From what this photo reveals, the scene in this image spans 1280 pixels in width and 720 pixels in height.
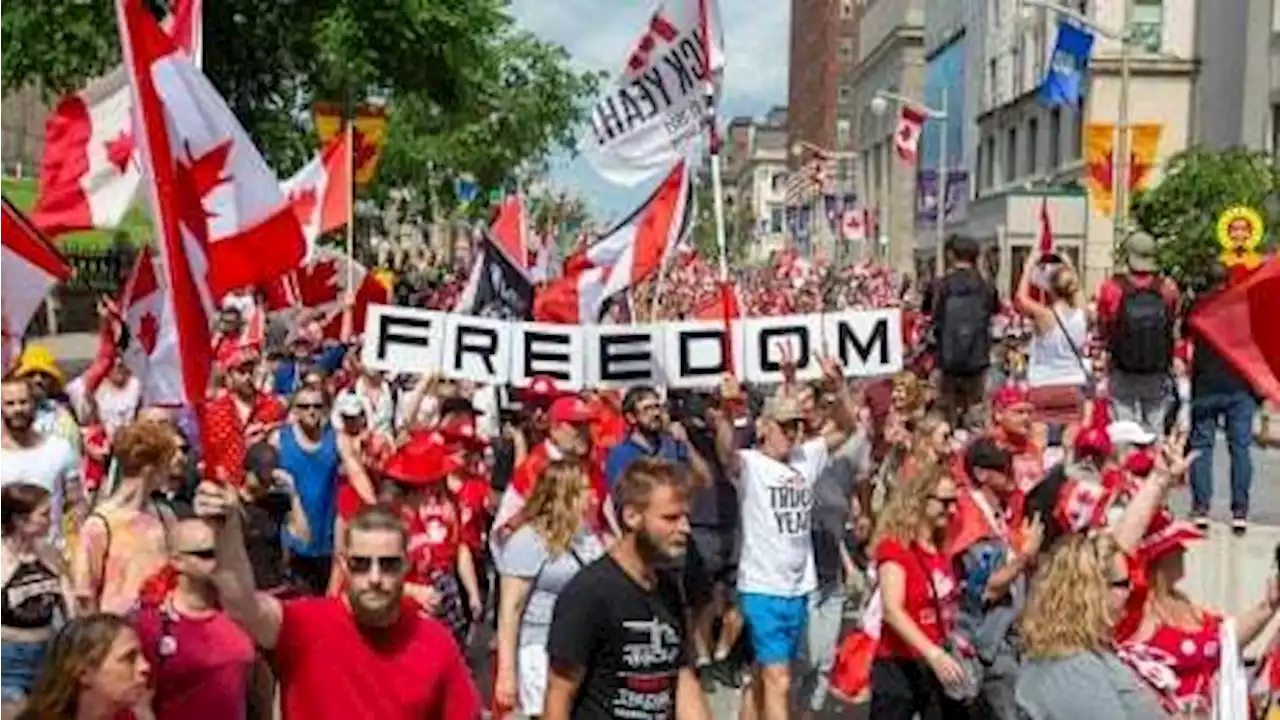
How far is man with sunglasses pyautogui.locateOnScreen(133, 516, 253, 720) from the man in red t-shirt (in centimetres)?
27

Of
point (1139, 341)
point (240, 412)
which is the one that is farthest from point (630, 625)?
point (1139, 341)

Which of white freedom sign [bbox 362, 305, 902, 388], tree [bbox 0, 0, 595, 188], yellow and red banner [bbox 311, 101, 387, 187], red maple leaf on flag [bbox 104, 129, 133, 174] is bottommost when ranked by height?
white freedom sign [bbox 362, 305, 902, 388]

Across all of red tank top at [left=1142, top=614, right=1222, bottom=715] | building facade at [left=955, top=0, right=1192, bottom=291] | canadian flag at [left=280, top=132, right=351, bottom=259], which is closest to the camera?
red tank top at [left=1142, top=614, right=1222, bottom=715]

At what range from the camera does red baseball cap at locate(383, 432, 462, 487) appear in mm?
9039

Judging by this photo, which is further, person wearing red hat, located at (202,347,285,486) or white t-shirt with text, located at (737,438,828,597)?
person wearing red hat, located at (202,347,285,486)

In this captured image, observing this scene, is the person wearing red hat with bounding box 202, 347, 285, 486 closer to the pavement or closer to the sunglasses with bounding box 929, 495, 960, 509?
the pavement

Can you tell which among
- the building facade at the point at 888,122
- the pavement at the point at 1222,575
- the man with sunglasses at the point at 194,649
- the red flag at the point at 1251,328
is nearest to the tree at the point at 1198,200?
the pavement at the point at 1222,575

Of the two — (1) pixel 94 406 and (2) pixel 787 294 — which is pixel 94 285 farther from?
(1) pixel 94 406

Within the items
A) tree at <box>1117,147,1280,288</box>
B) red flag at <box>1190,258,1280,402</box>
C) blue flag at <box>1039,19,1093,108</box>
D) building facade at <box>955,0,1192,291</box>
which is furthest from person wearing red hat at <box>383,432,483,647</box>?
building facade at <box>955,0,1192,291</box>

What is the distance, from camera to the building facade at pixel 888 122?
312 feet

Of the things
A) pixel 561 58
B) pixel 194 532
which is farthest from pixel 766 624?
pixel 561 58

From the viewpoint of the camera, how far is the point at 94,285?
4097 cm

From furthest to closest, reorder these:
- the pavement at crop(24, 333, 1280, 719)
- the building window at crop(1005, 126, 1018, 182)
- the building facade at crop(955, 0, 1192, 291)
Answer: the building window at crop(1005, 126, 1018, 182) < the building facade at crop(955, 0, 1192, 291) < the pavement at crop(24, 333, 1280, 719)

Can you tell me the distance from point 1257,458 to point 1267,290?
42.4 ft
